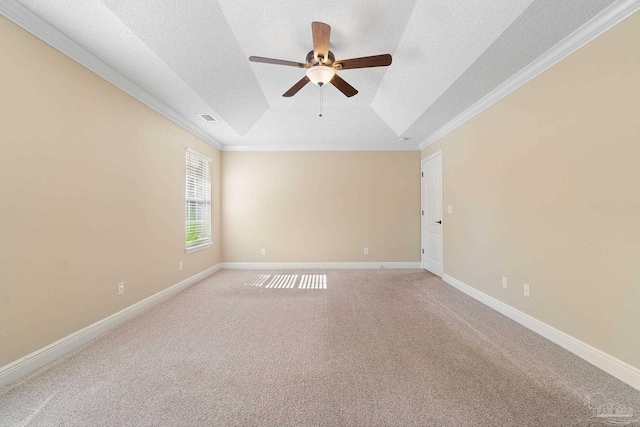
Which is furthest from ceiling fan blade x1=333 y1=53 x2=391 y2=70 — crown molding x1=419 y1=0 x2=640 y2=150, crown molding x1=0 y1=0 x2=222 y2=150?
crown molding x1=0 y1=0 x2=222 y2=150

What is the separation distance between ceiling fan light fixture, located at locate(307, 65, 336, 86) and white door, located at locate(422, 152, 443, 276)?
2.90 meters

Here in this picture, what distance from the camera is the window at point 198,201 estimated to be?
4.07m

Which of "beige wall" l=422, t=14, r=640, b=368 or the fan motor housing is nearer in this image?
"beige wall" l=422, t=14, r=640, b=368

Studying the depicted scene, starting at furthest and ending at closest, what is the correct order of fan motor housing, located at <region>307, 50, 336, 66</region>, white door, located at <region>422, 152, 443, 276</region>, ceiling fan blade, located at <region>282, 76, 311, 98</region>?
white door, located at <region>422, 152, 443, 276</region> → ceiling fan blade, located at <region>282, 76, 311, 98</region> → fan motor housing, located at <region>307, 50, 336, 66</region>

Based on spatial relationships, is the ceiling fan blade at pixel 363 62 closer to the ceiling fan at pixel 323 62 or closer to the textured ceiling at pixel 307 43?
the ceiling fan at pixel 323 62

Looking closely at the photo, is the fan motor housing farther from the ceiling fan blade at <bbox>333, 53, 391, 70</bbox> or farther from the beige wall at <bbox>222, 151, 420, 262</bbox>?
the beige wall at <bbox>222, 151, 420, 262</bbox>

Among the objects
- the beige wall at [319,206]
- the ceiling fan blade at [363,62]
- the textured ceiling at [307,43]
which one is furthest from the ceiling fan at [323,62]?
the beige wall at [319,206]

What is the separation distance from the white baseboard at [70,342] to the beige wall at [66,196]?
0.05 metres

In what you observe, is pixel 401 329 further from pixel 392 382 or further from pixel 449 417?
pixel 449 417

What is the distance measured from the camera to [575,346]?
202cm

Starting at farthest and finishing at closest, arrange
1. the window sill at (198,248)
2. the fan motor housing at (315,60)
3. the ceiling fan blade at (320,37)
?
1. the window sill at (198,248)
2. the fan motor housing at (315,60)
3. the ceiling fan blade at (320,37)

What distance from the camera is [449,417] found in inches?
54.3

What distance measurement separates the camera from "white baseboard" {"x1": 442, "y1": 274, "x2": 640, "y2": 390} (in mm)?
1672

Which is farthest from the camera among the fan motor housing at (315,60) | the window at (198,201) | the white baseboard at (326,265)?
the white baseboard at (326,265)
